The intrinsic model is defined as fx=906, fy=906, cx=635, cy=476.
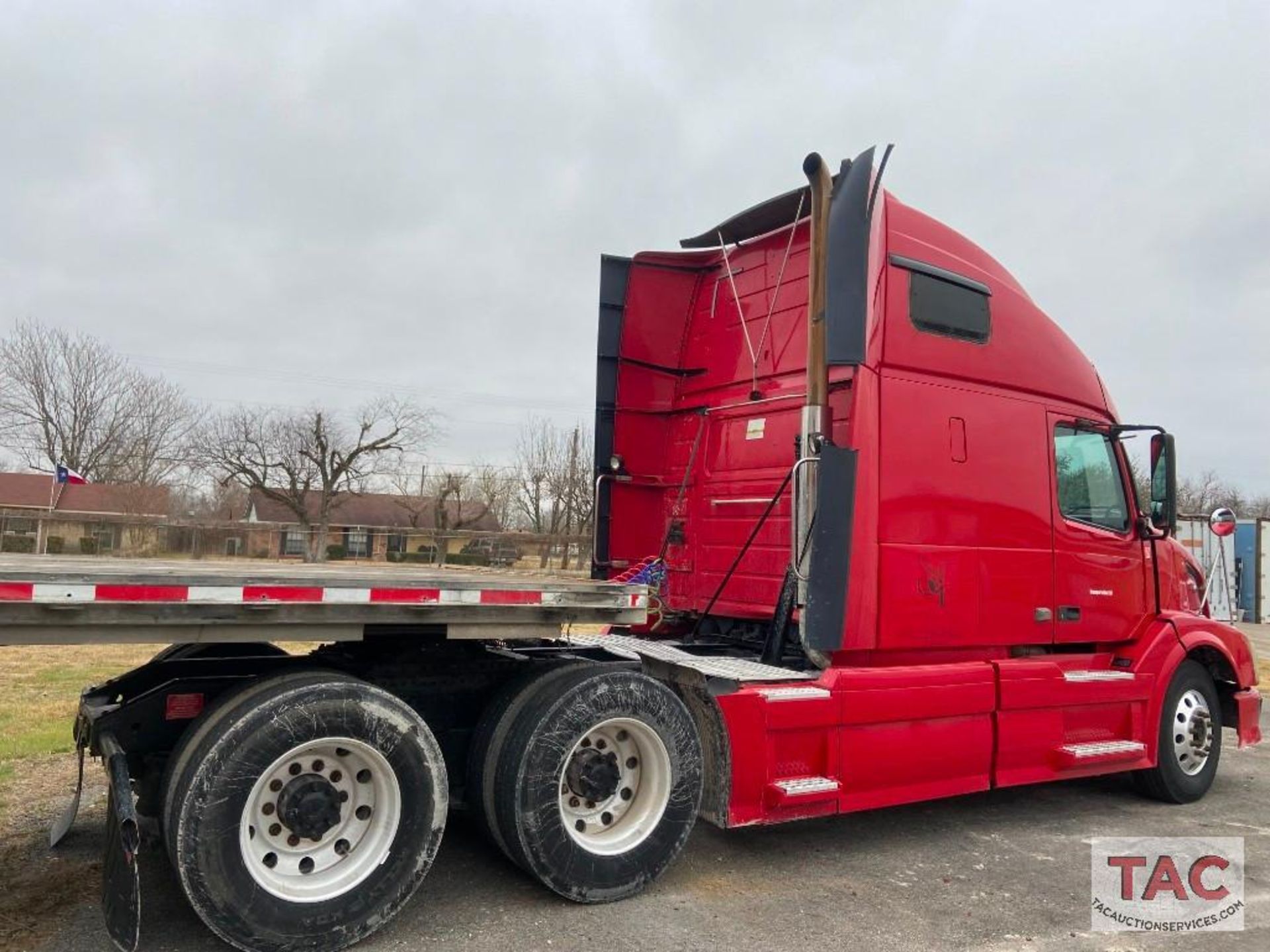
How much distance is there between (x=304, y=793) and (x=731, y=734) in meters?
2.00

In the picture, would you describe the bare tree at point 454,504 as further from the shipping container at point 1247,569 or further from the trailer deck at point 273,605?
the trailer deck at point 273,605

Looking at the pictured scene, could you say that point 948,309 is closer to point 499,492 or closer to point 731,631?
point 731,631

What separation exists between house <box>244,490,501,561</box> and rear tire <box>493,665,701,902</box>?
31.1 meters

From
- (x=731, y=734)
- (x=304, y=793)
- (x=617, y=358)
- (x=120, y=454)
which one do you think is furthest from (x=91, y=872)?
(x=120, y=454)

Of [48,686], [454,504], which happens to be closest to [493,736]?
[48,686]

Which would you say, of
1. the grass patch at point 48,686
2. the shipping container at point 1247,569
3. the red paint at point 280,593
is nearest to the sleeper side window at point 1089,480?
the red paint at point 280,593

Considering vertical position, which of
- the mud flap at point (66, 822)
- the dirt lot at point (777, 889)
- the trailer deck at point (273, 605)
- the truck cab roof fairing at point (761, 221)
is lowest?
the dirt lot at point (777, 889)

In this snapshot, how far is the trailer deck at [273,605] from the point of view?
3084mm

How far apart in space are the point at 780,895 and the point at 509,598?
1.98 metres

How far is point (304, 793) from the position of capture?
3590 millimetres

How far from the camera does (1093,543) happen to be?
6117 mm

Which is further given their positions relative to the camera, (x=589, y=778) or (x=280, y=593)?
(x=589, y=778)

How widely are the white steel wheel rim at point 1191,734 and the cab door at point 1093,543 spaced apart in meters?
0.73

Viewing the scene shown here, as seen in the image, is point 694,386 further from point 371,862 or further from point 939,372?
point 371,862
